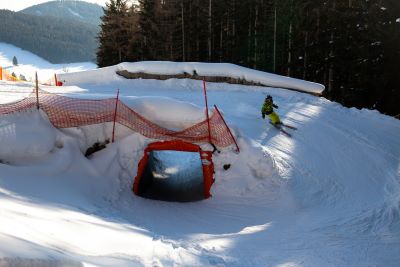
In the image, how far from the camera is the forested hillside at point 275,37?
2364 cm

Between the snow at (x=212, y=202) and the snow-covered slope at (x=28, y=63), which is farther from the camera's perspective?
the snow-covered slope at (x=28, y=63)

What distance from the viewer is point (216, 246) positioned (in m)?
7.11

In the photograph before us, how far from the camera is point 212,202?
10312mm

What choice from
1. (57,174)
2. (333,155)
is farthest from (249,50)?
(57,174)

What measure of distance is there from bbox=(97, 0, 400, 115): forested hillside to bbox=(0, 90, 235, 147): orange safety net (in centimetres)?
1471

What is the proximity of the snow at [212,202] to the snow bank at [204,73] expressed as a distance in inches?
258

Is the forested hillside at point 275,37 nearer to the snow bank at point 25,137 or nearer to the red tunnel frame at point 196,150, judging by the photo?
the red tunnel frame at point 196,150

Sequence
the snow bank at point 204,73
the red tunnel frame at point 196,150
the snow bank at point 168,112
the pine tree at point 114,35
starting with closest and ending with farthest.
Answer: the red tunnel frame at point 196,150 → the snow bank at point 168,112 → the snow bank at point 204,73 → the pine tree at point 114,35

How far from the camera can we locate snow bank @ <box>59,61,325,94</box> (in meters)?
21.8

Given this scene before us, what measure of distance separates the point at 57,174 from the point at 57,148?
910 mm

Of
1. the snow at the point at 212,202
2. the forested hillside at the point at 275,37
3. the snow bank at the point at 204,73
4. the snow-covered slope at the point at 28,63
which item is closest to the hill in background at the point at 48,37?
the snow-covered slope at the point at 28,63

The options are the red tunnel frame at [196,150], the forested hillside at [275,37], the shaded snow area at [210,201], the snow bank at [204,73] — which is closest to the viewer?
the shaded snow area at [210,201]

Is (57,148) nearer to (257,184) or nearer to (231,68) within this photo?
(257,184)

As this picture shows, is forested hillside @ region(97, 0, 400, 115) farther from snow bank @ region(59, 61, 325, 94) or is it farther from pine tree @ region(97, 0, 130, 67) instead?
snow bank @ region(59, 61, 325, 94)
